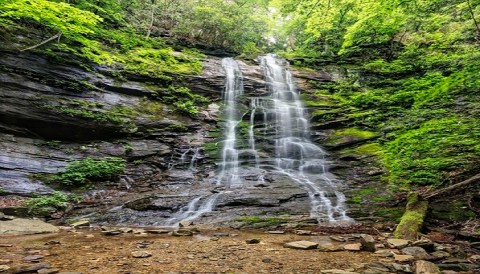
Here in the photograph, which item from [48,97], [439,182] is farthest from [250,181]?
[48,97]

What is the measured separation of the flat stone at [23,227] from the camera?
19.0ft

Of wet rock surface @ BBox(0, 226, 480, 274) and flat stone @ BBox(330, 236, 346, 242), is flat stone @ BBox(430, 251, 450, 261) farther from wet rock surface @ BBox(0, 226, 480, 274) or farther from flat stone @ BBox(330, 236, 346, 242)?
flat stone @ BBox(330, 236, 346, 242)

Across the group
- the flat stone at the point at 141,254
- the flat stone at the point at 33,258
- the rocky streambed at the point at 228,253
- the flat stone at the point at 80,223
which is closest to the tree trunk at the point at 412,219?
the rocky streambed at the point at 228,253

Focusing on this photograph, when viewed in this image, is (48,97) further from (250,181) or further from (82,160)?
(250,181)

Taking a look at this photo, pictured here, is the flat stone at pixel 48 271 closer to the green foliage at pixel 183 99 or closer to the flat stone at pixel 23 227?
the flat stone at pixel 23 227

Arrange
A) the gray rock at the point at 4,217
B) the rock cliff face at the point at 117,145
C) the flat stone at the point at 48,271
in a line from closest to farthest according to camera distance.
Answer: the flat stone at the point at 48,271 → the gray rock at the point at 4,217 → the rock cliff face at the point at 117,145

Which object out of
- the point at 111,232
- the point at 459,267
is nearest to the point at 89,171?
the point at 111,232

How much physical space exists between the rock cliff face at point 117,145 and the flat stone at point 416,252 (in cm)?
372

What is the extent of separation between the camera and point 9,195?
8938 millimetres

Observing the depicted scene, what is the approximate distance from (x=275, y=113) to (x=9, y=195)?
11.6m

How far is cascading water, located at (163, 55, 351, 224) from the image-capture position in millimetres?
8852

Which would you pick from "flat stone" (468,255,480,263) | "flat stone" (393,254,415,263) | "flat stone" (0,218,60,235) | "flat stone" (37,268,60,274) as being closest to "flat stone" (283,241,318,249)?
"flat stone" (393,254,415,263)

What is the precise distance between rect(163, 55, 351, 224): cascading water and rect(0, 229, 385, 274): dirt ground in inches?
103

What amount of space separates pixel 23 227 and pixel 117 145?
6.75 m
